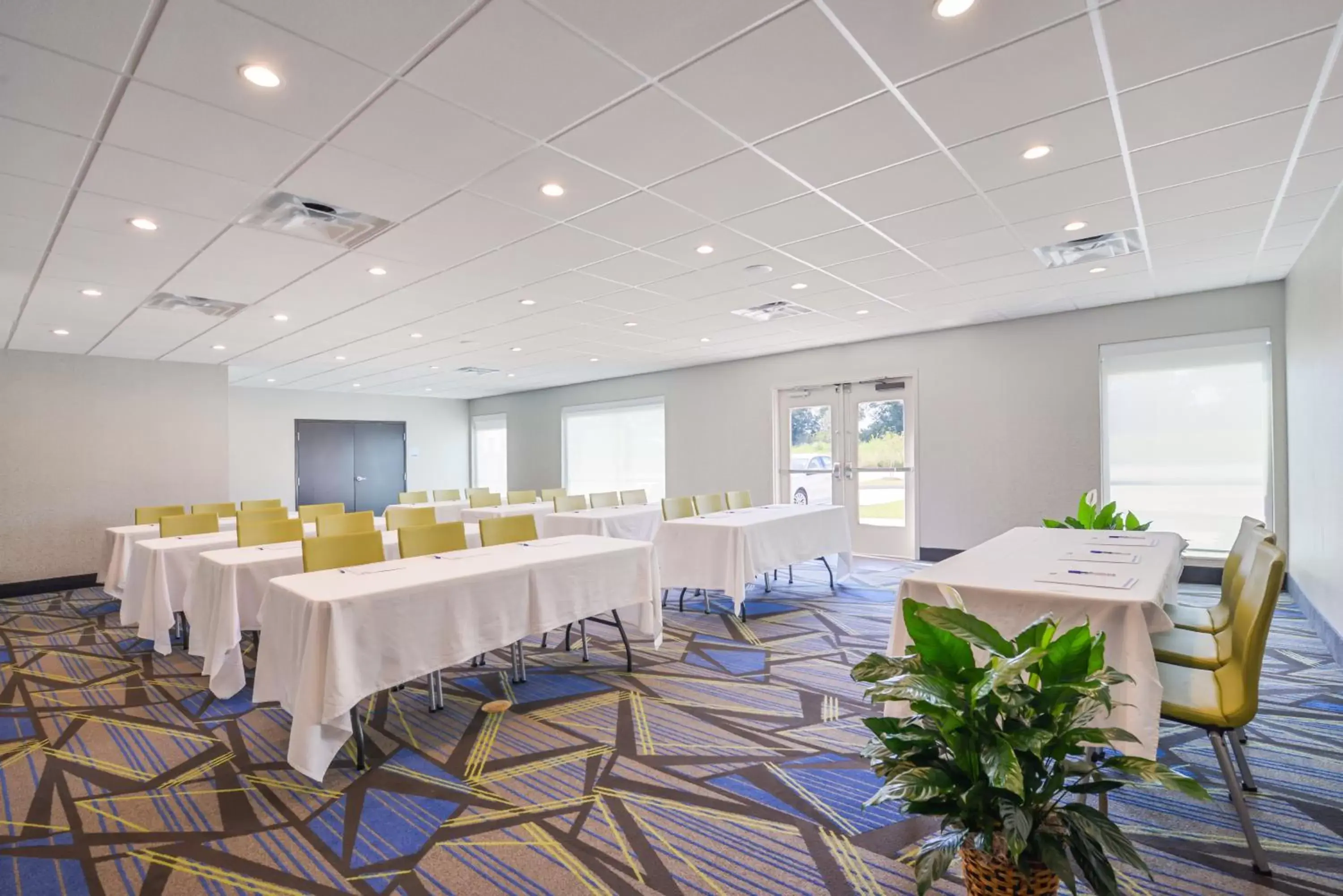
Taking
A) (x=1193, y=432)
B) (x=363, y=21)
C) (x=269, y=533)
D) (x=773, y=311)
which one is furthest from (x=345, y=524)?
(x=1193, y=432)

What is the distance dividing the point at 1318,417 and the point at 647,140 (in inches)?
194

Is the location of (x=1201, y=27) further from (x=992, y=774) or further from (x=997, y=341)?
(x=997, y=341)

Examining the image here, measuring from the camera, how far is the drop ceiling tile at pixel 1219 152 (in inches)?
118

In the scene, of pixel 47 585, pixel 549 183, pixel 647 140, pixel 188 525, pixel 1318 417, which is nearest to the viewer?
pixel 647 140

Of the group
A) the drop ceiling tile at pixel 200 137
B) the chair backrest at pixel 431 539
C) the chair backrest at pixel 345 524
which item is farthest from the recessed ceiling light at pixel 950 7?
the chair backrest at pixel 345 524

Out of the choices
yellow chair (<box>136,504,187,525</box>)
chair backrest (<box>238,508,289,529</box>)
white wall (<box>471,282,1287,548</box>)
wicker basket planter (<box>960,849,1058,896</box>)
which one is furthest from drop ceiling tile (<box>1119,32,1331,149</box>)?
yellow chair (<box>136,504,187,525</box>)

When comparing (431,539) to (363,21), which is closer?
(363,21)

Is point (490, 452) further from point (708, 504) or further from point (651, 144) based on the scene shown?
point (651, 144)

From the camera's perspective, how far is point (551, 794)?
8.49 ft

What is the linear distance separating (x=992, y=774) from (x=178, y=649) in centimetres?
572

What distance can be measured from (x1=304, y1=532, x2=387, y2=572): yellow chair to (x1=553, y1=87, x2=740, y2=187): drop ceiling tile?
2391 millimetres

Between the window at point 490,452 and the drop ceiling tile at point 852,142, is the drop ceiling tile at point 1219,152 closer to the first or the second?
the drop ceiling tile at point 852,142

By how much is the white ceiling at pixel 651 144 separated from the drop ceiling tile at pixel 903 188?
2cm

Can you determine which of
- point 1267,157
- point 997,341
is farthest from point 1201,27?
point 997,341
